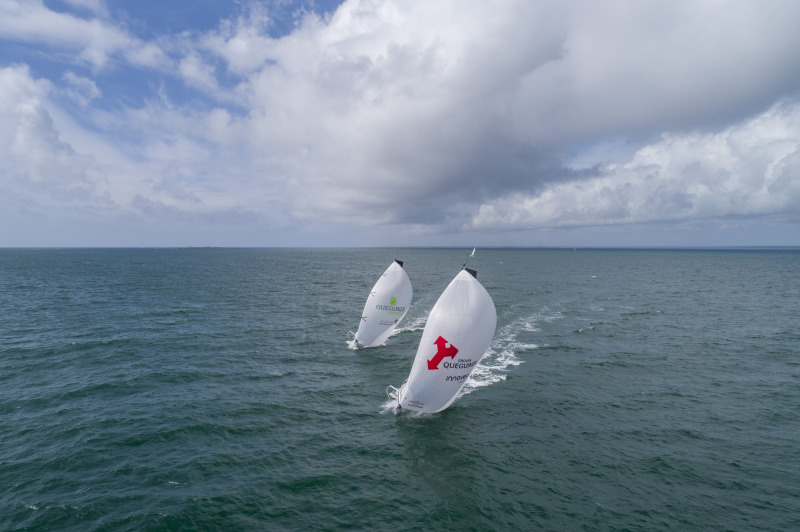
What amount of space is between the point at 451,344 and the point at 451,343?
2.7 inches

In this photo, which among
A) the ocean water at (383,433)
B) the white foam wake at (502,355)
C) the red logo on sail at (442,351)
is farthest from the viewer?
the white foam wake at (502,355)

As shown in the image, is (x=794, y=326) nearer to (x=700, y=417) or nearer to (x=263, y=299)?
(x=700, y=417)

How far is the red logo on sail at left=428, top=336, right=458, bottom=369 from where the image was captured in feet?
83.3

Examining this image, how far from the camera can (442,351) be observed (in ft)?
83.5

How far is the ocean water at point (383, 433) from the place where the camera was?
58.6ft

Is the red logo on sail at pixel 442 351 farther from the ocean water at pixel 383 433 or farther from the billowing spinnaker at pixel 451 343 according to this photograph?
the ocean water at pixel 383 433

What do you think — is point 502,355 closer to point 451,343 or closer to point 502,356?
point 502,356

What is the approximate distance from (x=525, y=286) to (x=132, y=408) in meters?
83.8

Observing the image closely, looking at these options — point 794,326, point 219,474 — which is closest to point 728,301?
point 794,326

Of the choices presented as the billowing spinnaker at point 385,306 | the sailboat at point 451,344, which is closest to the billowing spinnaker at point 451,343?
the sailboat at point 451,344

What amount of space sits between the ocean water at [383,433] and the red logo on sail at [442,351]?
4464mm

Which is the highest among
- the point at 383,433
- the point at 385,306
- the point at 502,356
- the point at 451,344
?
the point at 385,306

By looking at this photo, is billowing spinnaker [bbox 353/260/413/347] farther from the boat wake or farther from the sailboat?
the sailboat

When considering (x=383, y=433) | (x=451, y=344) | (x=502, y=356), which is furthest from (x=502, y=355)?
(x=383, y=433)
